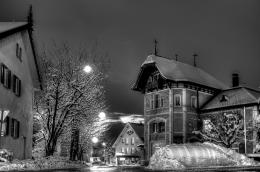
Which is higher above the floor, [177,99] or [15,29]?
[15,29]

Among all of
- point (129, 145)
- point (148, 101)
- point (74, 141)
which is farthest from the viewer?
point (129, 145)

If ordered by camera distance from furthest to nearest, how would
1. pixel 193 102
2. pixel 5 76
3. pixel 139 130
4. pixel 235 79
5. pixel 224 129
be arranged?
1. pixel 139 130
2. pixel 235 79
3. pixel 193 102
4. pixel 224 129
5. pixel 5 76

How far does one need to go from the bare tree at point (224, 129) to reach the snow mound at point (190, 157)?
2334cm

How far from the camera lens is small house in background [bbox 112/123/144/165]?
76925 mm

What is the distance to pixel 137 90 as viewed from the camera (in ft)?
176

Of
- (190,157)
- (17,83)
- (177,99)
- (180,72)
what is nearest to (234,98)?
(177,99)

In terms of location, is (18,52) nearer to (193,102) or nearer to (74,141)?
(74,141)

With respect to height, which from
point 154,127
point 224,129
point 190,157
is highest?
point 154,127

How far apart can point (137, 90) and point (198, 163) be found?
112 ft

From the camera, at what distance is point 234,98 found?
153 feet

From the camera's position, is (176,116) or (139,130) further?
(139,130)

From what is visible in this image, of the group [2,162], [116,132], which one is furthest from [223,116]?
[116,132]

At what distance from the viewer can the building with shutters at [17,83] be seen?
20281 mm

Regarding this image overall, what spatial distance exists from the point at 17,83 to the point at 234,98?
97.2ft
